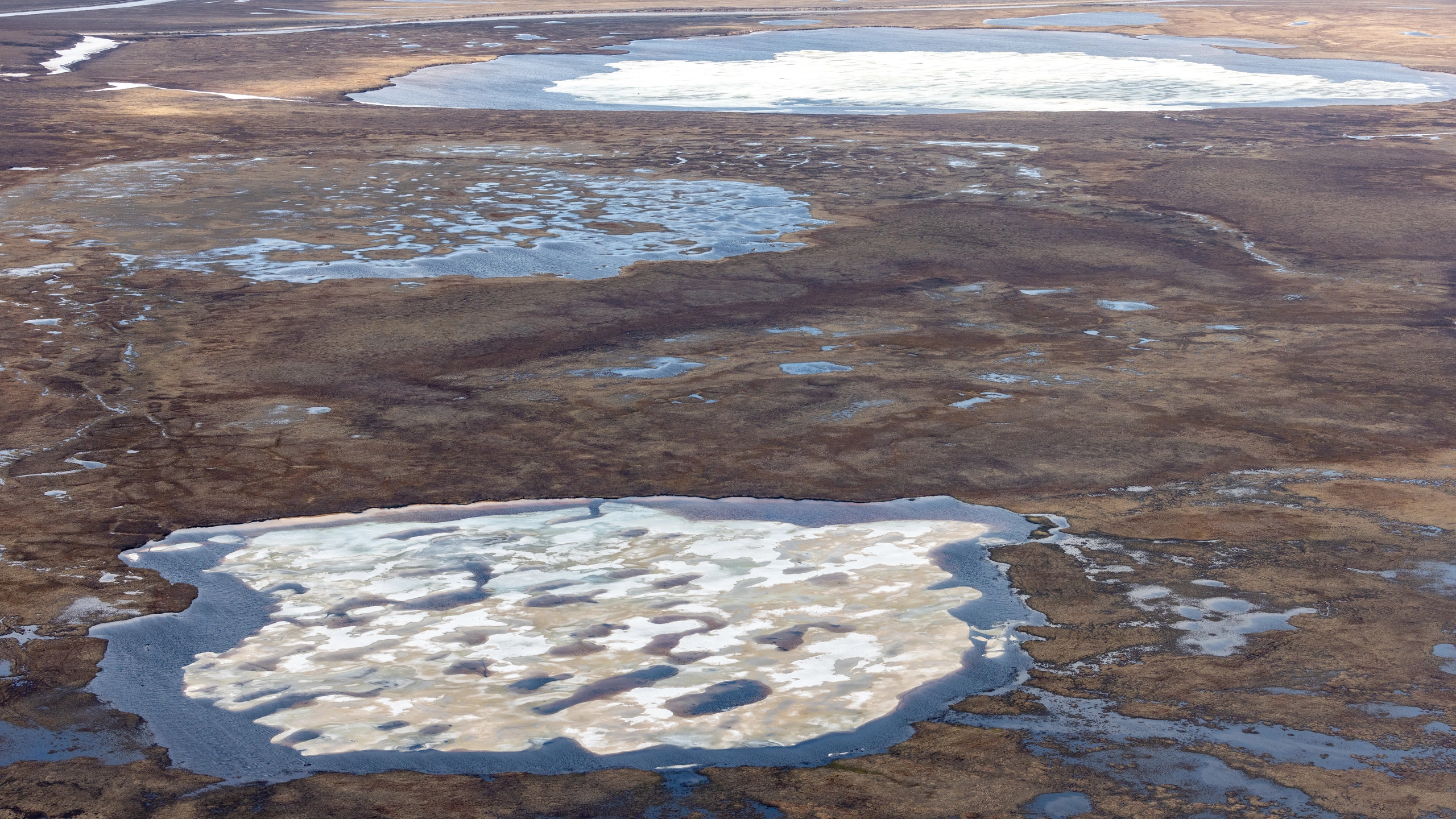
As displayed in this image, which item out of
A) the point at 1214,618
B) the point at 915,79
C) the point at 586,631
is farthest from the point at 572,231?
the point at 915,79

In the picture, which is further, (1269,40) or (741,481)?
(1269,40)

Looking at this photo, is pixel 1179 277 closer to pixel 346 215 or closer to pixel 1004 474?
pixel 1004 474

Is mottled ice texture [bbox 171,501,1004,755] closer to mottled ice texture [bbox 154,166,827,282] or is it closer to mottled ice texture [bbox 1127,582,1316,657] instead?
mottled ice texture [bbox 1127,582,1316,657]

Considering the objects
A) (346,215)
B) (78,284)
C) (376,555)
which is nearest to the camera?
(376,555)

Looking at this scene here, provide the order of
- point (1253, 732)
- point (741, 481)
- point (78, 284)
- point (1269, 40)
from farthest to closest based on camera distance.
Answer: point (1269, 40) → point (78, 284) → point (741, 481) → point (1253, 732)

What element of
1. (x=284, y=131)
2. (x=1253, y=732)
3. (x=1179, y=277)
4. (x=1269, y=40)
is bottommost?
(x=1253, y=732)

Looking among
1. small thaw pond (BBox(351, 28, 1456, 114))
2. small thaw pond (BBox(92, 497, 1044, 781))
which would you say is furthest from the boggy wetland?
small thaw pond (BBox(351, 28, 1456, 114))

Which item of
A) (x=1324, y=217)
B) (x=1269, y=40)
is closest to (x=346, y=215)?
(x=1324, y=217)
